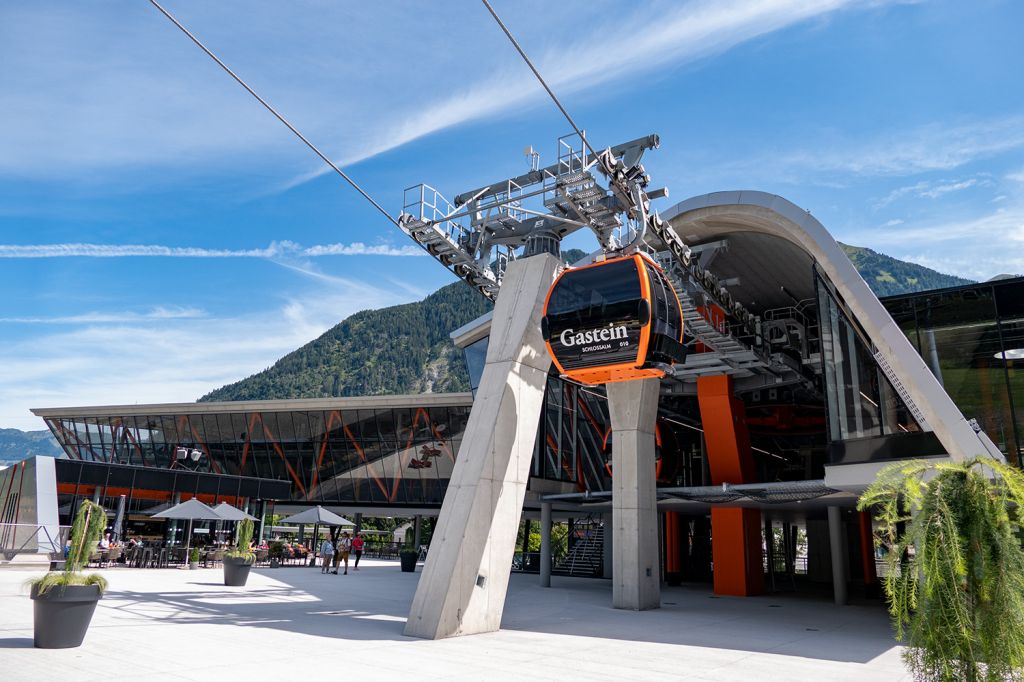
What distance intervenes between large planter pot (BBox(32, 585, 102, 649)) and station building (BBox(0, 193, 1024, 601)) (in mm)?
15332

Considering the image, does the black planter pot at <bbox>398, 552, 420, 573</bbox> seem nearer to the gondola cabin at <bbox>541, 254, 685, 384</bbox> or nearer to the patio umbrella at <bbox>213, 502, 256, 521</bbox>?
the patio umbrella at <bbox>213, 502, 256, 521</bbox>

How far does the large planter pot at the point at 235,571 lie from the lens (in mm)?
21234

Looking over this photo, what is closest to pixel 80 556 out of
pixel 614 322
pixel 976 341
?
pixel 614 322

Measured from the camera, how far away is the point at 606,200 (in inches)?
627

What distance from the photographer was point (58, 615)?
388 inches

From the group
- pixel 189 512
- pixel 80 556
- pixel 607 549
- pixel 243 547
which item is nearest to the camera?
pixel 80 556

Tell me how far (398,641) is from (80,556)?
5.32 meters

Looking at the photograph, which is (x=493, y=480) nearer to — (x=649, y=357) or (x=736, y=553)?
(x=649, y=357)

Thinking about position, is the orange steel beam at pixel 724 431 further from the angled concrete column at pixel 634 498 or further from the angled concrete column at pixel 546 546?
the angled concrete column at pixel 546 546

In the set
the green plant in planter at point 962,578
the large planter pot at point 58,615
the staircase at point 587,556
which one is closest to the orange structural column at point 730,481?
the staircase at point 587,556

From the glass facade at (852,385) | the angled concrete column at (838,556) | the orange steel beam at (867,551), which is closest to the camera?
the glass facade at (852,385)

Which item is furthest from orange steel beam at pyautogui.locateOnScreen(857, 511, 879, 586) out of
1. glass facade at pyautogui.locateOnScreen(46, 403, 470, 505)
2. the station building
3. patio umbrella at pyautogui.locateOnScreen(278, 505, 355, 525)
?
patio umbrella at pyautogui.locateOnScreen(278, 505, 355, 525)

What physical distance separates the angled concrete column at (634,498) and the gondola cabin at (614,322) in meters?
6.63

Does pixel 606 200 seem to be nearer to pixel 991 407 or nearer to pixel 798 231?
pixel 798 231
